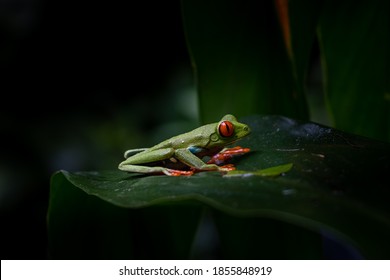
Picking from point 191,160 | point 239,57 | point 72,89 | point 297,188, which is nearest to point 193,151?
point 191,160

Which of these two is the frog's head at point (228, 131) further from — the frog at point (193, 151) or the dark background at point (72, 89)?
the dark background at point (72, 89)

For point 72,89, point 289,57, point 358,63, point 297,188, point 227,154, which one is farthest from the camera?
point 72,89

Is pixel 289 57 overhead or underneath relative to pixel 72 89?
overhead

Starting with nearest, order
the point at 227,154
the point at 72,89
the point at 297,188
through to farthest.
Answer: the point at 297,188 < the point at 227,154 < the point at 72,89

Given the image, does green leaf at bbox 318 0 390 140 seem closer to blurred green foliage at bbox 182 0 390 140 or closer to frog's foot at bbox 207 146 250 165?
blurred green foliage at bbox 182 0 390 140

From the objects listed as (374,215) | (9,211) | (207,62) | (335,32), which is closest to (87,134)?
(9,211)

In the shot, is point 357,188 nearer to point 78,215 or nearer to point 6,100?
point 78,215

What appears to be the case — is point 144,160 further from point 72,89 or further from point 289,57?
point 72,89

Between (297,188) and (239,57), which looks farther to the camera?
(239,57)
